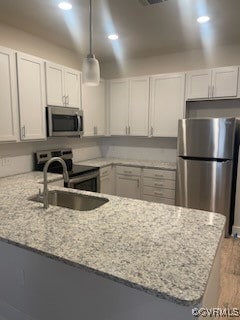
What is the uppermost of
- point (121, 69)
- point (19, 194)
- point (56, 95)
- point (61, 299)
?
point (121, 69)

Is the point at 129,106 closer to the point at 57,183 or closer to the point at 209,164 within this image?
the point at 209,164

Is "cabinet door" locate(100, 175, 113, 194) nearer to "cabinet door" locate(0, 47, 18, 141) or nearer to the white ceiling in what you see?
"cabinet door" locate(0, 47, 18, 141)

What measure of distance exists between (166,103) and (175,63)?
2.41 feet

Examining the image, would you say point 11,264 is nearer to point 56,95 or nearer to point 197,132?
point 56,95

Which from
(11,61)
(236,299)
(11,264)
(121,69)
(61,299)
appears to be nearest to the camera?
(61,299)

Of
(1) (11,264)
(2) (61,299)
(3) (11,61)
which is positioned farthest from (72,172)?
(2) (61,299)

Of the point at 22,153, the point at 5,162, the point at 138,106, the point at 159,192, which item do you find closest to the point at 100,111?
the point at 138,106

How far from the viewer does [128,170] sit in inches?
154

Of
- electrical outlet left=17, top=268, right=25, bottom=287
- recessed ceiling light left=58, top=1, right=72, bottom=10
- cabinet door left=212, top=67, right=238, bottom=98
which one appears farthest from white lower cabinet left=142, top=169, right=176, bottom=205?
electrical outlet left=17, top=268, right=25, bottom=287

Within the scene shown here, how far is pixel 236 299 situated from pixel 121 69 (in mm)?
3847

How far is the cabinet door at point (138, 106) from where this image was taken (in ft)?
12.8

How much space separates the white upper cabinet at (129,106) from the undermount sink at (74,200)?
86.1 inches

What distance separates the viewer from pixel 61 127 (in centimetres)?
323

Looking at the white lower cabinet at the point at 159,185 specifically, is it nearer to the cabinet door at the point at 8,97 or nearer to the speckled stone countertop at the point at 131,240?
the speckled stone countertop at the point at 131,240
